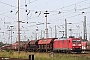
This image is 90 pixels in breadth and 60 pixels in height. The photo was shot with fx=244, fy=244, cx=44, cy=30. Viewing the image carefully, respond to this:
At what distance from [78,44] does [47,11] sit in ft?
28.7

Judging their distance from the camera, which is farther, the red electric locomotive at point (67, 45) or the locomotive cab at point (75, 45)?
the red electric locomotive at point (67, 45)

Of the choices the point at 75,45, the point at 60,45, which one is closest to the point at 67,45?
the point at 75,45

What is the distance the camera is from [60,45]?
160 feet

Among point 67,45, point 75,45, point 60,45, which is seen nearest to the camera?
point 75,45

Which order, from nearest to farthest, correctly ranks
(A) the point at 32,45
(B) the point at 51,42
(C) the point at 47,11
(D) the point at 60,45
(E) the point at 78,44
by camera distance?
(C) the point at 47,11
(E) the point at 78,44
(D) the point at 60,45
(B) the point at 51,42
(A) the point at 32,45

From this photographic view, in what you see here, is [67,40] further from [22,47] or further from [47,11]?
[22,47]

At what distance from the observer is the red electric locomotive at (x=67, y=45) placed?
45.2 meters

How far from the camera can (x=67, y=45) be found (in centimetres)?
4641

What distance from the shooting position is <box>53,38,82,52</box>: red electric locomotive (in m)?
45.2

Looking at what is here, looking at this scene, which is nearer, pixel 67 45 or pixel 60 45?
pixel 67 45

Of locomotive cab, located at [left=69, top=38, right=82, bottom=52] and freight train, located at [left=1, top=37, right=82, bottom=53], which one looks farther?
freight train, located at [left=1, top=37, right=82, bottom=53]

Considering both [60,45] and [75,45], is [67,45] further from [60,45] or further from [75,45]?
[60,45]

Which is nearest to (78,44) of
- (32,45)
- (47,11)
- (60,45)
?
(60,45)

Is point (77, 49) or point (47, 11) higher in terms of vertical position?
point (47, 11)
